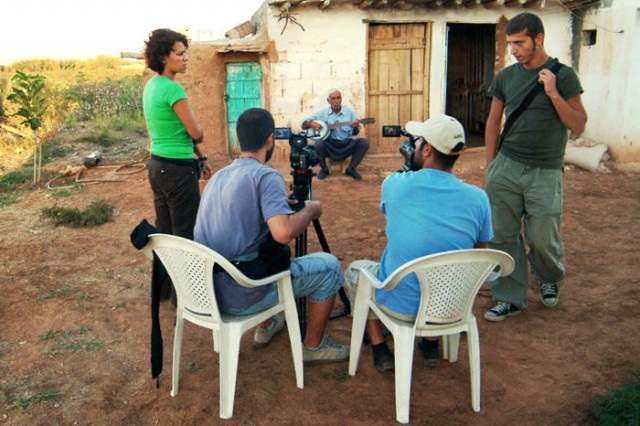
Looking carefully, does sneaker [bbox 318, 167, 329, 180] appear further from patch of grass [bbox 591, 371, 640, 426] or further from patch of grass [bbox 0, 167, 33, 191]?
patch of grass [bbox 591, 371, 640, 426]

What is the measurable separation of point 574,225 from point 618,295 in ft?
6.35

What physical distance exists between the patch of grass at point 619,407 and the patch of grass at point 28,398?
279 cm

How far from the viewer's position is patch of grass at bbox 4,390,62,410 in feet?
9.36

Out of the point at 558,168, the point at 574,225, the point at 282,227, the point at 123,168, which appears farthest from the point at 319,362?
the point at 123,168

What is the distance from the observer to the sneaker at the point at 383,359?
3.02 metres

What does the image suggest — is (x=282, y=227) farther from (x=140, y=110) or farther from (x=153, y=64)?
(x=140, y=110)

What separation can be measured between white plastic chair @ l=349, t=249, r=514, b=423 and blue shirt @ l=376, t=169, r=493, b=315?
0.10 meters

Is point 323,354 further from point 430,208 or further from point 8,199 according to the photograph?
point 8,199

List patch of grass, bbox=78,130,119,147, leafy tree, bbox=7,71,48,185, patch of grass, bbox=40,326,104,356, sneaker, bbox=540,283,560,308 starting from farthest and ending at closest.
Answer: patch of grass, bbox=78,130,119,147 → leafy tree, bbox=7,71,48,185 → sneaker, bbox=540,283,560,308 → patch of grass, bbox=40,326,104,356

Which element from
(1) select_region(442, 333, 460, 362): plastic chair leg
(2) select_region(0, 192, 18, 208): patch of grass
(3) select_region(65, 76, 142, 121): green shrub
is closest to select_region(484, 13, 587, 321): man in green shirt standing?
(1) select_region(442, 333, 460, 362): plastic chair leg

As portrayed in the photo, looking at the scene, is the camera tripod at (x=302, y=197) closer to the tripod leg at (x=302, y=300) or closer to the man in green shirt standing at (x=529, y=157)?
the tripod leg at (x=302, y=300)

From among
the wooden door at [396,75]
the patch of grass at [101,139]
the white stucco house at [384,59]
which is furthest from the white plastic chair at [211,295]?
the patch of grass at [101,139]

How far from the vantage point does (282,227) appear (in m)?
A: 2.51

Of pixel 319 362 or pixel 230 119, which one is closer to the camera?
pixel 319 362
